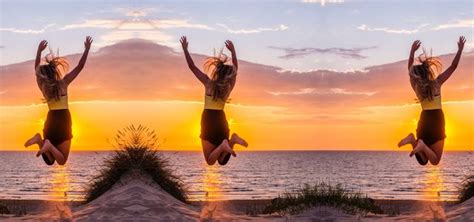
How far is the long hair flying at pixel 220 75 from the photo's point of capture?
13055 mm

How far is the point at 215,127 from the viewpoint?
1321cm

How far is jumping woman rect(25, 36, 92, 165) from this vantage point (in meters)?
13.2

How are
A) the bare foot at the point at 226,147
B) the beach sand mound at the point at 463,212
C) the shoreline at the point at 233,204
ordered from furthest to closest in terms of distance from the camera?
the shoreline at the point at 233,204 < the bare foot at the point at 226,147 < the beach sand mound at the point at 463,212

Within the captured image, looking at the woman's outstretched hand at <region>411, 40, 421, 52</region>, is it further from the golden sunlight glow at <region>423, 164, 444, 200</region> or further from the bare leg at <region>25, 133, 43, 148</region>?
the bare leg at <region>25, 133, 43, 148</region>

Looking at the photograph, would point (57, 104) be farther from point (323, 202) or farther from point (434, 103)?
point (434, 103)

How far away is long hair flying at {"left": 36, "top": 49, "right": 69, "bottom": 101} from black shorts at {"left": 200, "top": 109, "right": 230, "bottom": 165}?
2816 millimetres

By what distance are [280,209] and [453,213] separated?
318 centimetres

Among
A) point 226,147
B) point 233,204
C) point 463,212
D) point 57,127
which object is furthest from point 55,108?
point 463,212

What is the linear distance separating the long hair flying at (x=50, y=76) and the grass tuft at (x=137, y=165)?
1732 mm

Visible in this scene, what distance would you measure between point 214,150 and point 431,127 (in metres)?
4.15

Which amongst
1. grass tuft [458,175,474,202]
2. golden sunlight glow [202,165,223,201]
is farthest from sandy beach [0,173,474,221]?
golden sunlight glow [202,165,223,201]

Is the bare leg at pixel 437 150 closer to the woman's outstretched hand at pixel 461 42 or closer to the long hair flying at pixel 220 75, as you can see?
the woman's outstretched hand at pixel 461 42

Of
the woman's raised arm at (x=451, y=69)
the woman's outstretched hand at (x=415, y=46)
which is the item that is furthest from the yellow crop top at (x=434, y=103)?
Result: the woman's outstretched hand at (x=415, y=46)

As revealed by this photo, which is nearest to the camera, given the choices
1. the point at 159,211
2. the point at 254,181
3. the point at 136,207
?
the point at 136,207
